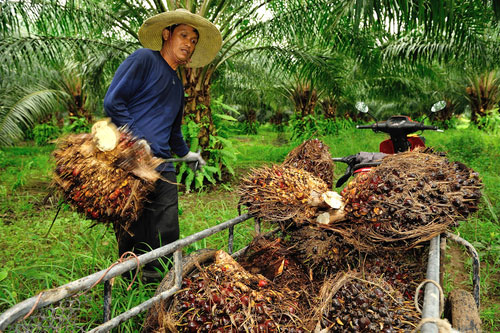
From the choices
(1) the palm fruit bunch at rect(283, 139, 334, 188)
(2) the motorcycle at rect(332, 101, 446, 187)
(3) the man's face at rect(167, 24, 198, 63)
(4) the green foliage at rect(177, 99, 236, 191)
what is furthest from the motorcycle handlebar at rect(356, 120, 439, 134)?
(4) the green foliage at rect(177, 99, 236, 191)

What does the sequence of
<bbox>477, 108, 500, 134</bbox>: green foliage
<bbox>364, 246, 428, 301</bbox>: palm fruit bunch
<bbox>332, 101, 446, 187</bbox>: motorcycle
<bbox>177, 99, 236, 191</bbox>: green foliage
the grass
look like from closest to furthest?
<bbox>364, 246, 428, 301</bbox>: palm fruit bunch
the grass
<bbox>332, 101, 446, 187</bbox>: motorcycle
<bbox>177, 99, 236, 191</bbox>: green foliage
<bbox>477, 108, 500, 134</bbox>: green foliage

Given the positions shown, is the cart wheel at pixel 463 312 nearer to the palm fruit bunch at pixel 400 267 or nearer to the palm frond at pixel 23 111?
the palm fruit bunch at pixel 400 267

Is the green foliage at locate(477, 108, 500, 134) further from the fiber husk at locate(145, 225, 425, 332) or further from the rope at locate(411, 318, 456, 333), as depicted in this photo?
the rope at locate(411, 318, 456, 333)

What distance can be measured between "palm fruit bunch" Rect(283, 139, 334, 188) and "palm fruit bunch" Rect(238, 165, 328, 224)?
0.78 ft

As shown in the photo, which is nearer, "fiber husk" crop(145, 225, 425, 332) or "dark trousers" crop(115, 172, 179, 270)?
"fiber husk" crop(145, 225, 425, 332)

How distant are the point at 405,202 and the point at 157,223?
1.47 metres

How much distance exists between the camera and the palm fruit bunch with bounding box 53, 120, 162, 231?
1.51 m

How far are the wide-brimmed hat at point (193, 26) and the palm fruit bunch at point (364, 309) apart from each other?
1.90m

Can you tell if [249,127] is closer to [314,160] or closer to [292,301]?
[314,160]

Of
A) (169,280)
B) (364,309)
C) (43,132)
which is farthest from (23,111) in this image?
(364,309)

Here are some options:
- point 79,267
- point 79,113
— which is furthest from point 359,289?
point 79,113

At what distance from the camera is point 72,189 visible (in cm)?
152

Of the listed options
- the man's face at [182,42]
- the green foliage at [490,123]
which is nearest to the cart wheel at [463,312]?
the man's face at [182,42]

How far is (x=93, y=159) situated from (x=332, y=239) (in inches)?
47.4
